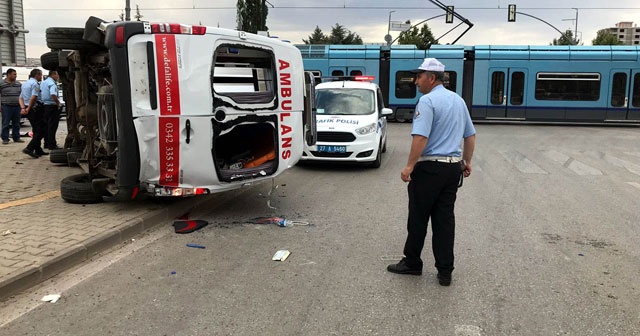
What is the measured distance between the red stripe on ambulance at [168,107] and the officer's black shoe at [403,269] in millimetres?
2638

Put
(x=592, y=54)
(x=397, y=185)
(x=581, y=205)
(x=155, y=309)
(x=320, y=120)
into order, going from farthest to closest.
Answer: (x=592, y=54) → (x=320, y=120) → (x=397, y=185) → (x=581, y=205) → (x=155, y=309)

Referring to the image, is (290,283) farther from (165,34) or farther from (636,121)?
(636,121)

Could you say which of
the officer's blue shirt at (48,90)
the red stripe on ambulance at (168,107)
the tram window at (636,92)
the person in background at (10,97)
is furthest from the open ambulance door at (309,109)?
the tram window at (636,92)

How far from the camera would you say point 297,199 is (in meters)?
7.74

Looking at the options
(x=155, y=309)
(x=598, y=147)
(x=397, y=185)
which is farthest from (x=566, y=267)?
(x=598, y=147)

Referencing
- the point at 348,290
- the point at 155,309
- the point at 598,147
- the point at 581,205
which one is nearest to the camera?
the point at 155,309

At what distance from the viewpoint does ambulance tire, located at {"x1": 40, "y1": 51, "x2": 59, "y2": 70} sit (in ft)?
27.3

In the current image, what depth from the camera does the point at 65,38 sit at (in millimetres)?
6035

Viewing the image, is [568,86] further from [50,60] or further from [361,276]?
[361,276]

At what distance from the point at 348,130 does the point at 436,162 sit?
602cm

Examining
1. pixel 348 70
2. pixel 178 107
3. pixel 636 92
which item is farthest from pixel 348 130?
pixel 636 92

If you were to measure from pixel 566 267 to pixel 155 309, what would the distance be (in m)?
3.70

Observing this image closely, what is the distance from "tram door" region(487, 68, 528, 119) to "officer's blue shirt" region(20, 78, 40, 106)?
57.8 feet

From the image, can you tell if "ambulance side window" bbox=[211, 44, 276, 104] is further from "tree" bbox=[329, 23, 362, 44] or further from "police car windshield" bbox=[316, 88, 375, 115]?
"tree" bbox=[329, 23, 362, 44]
